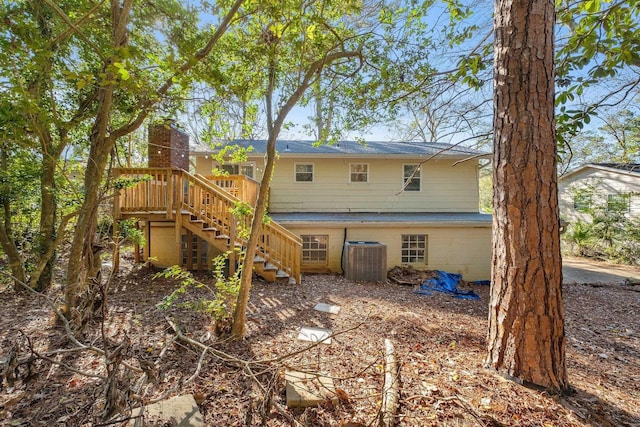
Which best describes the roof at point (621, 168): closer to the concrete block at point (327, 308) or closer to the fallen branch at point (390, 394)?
the concrete block at point (327, 308)

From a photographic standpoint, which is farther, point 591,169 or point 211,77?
point 591,169

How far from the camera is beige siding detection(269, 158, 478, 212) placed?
9.93 meters

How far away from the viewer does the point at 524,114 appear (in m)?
2.48

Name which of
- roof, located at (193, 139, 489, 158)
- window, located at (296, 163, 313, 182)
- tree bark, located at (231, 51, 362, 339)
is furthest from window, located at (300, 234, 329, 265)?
tree bark, located at (231, 51, 362, 339)

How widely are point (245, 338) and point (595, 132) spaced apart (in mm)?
24310

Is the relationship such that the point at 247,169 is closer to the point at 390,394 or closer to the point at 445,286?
the point at 445,286

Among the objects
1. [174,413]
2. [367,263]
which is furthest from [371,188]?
[174,413]

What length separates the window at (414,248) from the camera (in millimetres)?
8844

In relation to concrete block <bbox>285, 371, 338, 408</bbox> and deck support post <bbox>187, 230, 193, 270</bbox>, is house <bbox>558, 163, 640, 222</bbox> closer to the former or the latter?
concrete block <bbox>285, 371, 338, 408</bbox>

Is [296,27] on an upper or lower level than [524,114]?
upper

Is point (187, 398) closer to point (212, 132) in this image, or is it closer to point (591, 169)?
point (212, 132)

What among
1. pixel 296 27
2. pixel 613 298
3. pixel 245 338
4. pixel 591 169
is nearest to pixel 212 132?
pixel 296 27

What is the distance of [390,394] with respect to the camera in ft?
8.00

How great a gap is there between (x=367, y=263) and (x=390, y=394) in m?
5.44
